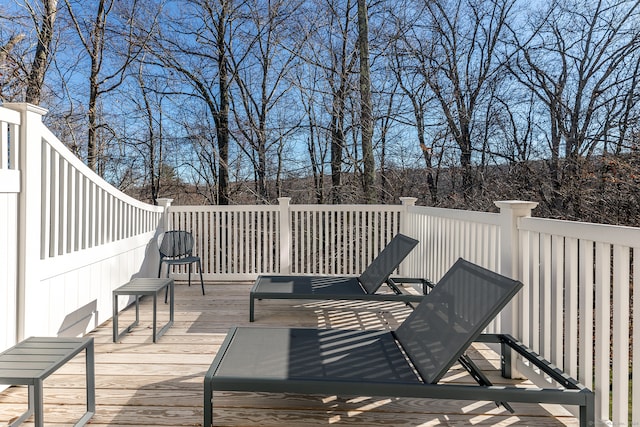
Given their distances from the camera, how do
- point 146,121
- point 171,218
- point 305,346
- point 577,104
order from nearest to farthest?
point 305,346 → point 171,218 → point 577,104 → point 146,121

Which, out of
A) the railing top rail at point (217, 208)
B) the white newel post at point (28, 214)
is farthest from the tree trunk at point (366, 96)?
the white newel post at point (28, 214)

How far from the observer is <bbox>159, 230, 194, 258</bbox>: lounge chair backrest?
5.26 meters

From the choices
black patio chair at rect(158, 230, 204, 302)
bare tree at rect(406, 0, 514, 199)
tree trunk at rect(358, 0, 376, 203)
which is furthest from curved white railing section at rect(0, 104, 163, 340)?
bare tree at rect(406, 0, 514, 199)

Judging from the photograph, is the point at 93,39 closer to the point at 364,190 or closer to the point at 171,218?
the point at 171,218

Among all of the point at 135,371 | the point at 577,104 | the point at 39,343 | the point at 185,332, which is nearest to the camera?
the point at 39,343

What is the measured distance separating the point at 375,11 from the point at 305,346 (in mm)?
8249

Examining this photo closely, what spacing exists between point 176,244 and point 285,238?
1.45 m

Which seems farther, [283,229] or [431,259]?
[283,229]

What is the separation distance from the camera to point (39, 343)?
2.13 metres

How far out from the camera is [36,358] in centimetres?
189

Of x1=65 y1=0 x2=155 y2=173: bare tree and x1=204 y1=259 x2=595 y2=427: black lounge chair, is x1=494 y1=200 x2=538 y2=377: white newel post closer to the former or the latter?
x1=204 y1=259 x2=595 y2=427: black lounge chair

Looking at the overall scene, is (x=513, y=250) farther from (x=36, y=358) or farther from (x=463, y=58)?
(x=463, y=58)

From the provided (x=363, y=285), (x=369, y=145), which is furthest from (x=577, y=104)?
(x=363, y=285)

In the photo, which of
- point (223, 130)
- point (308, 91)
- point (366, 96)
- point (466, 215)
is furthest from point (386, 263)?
point (223, 130)
